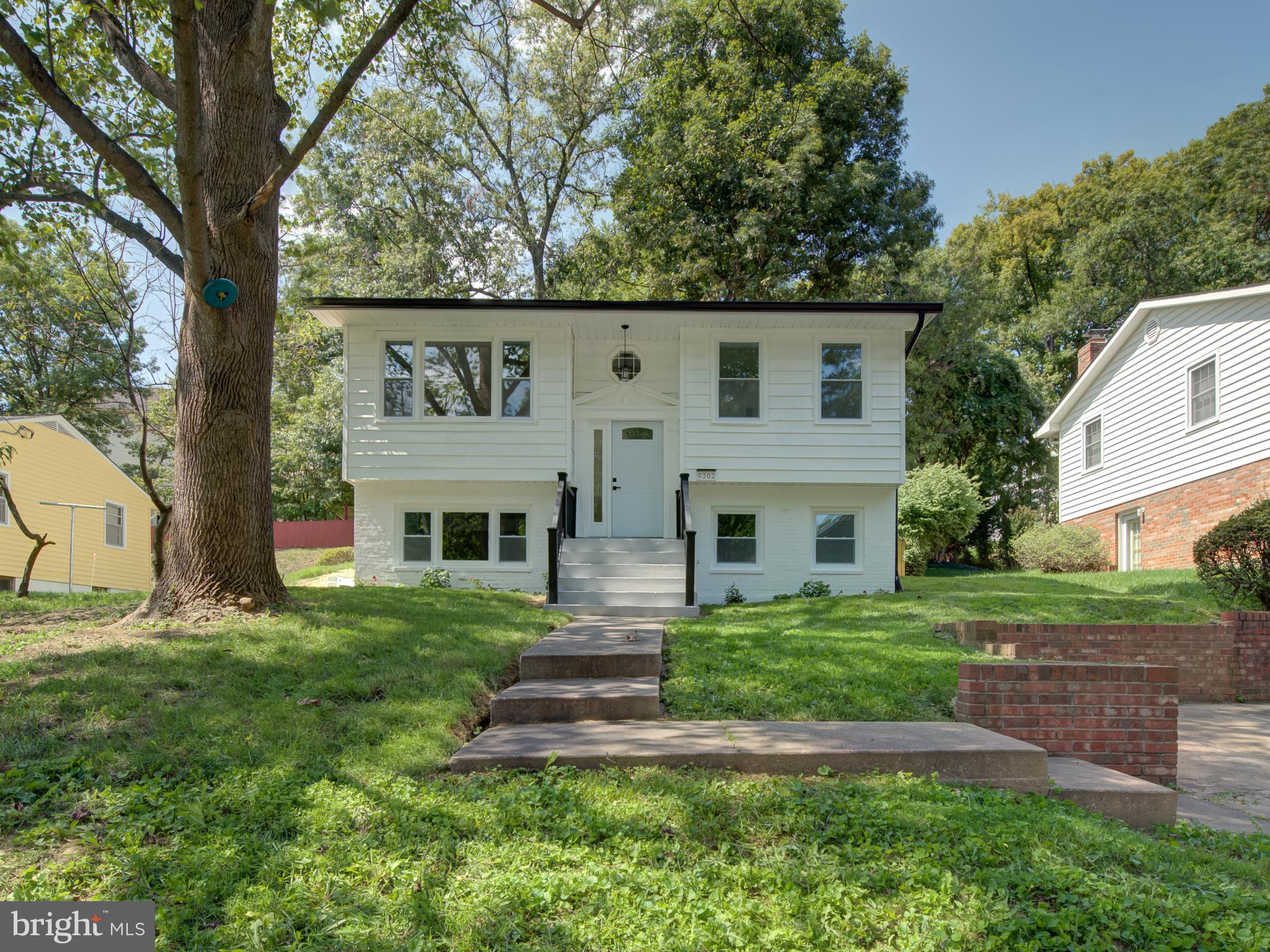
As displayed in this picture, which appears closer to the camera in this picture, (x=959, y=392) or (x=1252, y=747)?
(x=1252, y=747)

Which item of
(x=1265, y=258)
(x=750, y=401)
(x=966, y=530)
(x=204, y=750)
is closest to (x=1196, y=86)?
(x=1265, y=258)

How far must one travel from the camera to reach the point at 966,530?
20.2 m

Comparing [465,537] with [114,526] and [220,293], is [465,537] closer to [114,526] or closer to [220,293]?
[220,293]

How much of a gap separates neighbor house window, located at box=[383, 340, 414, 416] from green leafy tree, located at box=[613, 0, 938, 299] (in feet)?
31.6

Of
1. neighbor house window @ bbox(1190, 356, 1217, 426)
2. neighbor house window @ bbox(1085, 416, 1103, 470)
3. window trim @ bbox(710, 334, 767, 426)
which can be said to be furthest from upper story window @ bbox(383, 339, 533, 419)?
neighbor house window @ bbox(1085, 416, 1103, 470)

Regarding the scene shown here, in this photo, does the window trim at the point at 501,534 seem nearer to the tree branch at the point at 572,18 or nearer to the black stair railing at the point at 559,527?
the black stair railing at the point at 559,527

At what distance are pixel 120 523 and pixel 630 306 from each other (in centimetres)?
2001

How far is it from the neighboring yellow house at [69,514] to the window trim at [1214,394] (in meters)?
24.3

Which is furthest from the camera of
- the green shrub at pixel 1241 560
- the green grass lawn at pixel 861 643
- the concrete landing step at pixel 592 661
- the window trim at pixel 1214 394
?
the window trim at pixel 1214 394

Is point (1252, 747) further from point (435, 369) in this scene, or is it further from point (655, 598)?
point (435, 369)

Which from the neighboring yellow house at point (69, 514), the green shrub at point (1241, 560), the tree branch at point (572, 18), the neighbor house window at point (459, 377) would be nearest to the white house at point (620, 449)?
the neighbor house window at point (459, 377)

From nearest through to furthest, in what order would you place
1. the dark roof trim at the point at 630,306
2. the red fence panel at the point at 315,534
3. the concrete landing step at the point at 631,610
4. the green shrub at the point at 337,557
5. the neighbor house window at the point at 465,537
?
the concrete landing step at the point at 631,610 → the dark roof trim at the point at 630,306 → the neighbor house window at the point at 465,537 → the green shrub at the point at 337,557 → the red fence panel at the point at 315,534

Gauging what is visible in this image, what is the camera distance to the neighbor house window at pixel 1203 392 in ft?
48.5

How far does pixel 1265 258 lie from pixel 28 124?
107ft
